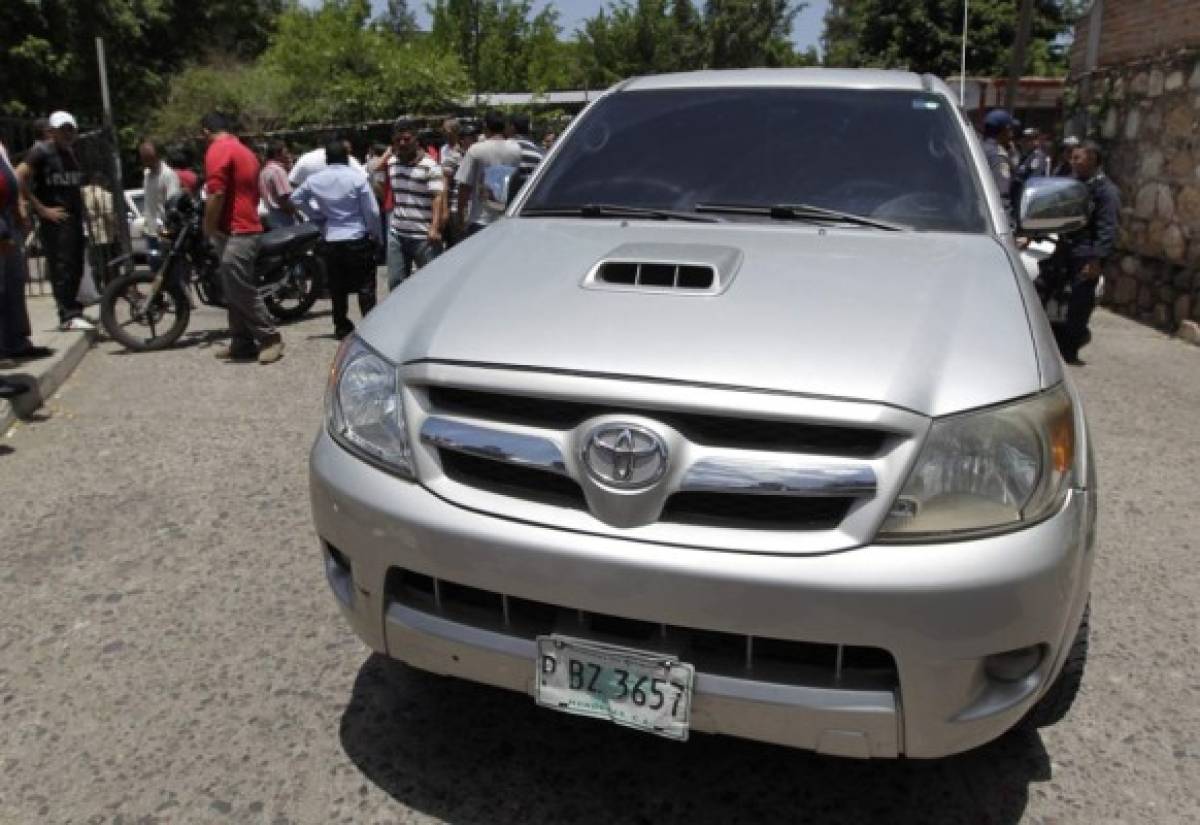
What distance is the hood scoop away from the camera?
2432 millimetres

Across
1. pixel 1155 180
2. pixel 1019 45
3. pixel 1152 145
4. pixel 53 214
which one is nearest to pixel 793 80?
pixel 53 214

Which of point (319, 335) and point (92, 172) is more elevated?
point (92, 172)

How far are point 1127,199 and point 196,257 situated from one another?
9584mm

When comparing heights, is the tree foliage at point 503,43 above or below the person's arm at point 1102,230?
above

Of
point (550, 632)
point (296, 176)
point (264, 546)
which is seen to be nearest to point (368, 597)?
point (550, 632)

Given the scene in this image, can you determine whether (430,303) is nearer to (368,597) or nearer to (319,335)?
(368,597)

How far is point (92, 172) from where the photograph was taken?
9.86m

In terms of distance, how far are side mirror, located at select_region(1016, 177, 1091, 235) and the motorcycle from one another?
5842 mm

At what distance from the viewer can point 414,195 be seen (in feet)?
27.0

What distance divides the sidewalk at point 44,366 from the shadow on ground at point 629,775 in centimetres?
416

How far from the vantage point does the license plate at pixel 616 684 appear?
203 centimetres

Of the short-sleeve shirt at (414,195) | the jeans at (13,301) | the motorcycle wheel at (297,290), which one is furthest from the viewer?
the motorcycle wheel at (297,290)

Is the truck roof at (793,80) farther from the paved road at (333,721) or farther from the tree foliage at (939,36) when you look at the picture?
the tree foliage at (939,36)

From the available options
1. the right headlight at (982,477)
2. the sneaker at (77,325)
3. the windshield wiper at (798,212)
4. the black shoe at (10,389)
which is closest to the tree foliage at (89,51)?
the sneaker at (77,325)
